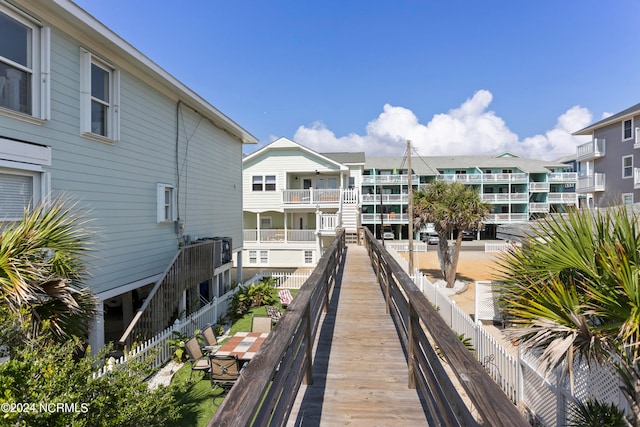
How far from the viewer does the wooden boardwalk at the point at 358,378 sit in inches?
114

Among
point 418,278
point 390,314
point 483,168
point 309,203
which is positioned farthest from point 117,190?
point 483,168

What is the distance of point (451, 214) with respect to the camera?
1905 centimetres

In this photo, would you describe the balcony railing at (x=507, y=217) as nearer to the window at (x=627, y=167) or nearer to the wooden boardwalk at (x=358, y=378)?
the window at (x=627, y=167)

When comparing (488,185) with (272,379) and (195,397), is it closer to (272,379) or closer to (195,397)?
(195,397)


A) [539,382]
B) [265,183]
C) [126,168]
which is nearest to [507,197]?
[265,183]

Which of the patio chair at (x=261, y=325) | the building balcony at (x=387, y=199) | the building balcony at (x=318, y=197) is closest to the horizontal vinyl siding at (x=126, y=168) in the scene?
the patio chair at (x=261, y=325)

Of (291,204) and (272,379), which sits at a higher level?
(291,204)

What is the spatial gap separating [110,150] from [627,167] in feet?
99.6

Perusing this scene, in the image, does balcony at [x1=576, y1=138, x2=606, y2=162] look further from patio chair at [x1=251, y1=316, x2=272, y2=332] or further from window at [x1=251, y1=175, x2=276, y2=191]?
patio chair at [x1=251, y1=316, x2=272, y2=332]

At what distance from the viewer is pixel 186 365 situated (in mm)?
8781

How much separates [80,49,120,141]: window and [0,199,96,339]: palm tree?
3653 mm

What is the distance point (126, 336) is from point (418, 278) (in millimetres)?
11565

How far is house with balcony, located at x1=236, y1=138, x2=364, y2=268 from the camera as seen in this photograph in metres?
22.1

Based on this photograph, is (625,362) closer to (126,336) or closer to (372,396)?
(372,396)
